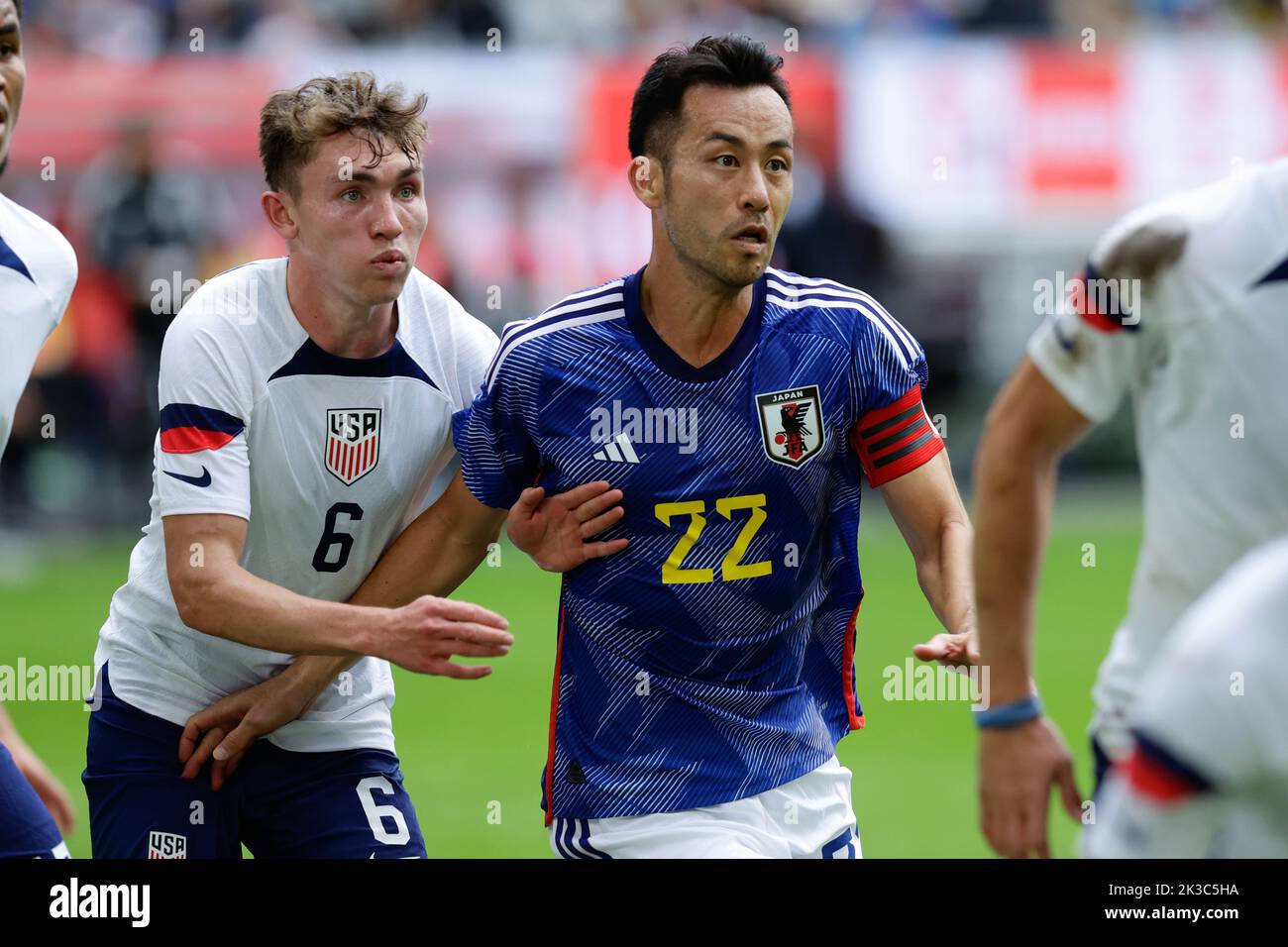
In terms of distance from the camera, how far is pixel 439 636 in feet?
12.8

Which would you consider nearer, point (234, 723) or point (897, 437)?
point (897, 437)

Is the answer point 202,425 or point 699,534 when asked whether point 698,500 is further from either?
point 202,425

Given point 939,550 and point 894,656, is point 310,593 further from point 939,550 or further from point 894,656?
point 894,656

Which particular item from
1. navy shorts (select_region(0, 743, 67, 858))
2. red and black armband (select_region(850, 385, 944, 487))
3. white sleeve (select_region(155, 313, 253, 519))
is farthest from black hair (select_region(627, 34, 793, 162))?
navy shorts (select_region(0, 743, 67, 858))

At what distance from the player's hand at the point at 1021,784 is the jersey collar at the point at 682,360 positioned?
1.23 metres

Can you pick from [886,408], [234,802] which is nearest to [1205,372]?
[886,408]

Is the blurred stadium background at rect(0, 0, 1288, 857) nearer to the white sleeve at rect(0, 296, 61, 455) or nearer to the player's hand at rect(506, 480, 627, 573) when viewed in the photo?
the white sleeve at rect(0, 296, 61, 455)

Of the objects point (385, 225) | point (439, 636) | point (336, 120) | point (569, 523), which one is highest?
point (336, 120)

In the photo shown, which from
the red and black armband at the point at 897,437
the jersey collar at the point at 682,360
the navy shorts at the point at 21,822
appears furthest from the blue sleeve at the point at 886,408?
the navy shorts at the point at 21,822

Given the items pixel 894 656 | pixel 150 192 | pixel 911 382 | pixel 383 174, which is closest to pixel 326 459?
pixel 383 174

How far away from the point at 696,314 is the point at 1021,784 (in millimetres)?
1459

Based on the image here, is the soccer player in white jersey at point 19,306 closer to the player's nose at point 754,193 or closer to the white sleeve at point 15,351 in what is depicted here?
the white sleeve at point 15,351

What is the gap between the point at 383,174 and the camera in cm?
448

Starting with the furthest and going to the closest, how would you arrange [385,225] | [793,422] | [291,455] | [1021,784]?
[291,455] → [385,225] → [793,422] → [1021,784]
